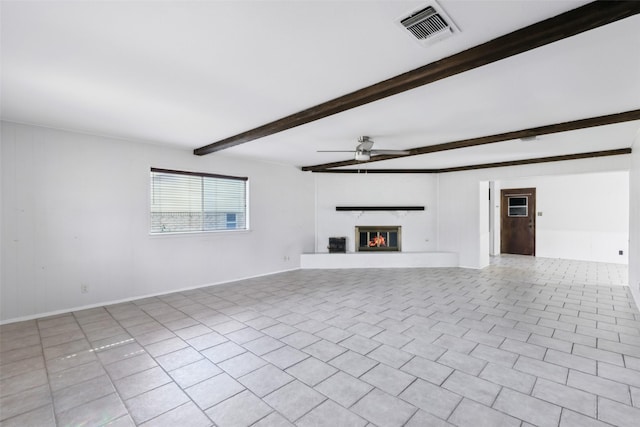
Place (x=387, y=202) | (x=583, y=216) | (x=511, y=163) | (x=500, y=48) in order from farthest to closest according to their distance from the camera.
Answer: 1. (x=583, y=216)
2. (x=387, y=202)
3. (x=511, y=163)
4. (x=500, y=48)

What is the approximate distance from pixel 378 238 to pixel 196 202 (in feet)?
14.8

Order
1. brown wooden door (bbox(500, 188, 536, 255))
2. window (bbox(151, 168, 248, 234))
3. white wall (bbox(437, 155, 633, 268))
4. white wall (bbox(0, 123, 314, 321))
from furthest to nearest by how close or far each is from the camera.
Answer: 1. brown wooden door (bbox(500, 188, 536, 255))
2. white wall (bbox(437, 155, 633, 268))
3. window (bbox(151, 168, 248, 234))
4. white wall (bbox(0, 123, 314, 321))

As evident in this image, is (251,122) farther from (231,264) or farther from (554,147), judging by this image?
(554,147)

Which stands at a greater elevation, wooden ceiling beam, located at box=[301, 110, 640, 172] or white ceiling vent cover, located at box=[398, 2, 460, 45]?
white ceiling vent cover, located at box=[398, 2, 460, 45]

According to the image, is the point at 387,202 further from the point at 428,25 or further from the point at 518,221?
the point at 428,25

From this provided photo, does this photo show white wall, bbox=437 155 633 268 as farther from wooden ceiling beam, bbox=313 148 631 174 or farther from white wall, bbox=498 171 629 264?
white wall, bbox=498 171 629 264

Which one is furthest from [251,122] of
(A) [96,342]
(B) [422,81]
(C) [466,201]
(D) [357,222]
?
(C) [466,201]

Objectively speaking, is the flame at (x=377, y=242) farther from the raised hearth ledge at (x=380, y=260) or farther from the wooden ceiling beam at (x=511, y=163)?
the wooden ceiling beam at (x=511, y=163)

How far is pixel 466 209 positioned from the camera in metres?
7.10

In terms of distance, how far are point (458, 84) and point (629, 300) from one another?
4653mm

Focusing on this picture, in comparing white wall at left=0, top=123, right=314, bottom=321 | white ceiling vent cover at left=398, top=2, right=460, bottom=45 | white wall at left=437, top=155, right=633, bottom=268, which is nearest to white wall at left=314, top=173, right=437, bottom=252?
white wall at left=437, top=155, right=633, bottom=268

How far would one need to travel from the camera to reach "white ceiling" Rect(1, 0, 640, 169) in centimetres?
163

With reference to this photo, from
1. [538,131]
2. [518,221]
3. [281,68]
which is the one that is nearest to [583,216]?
[518,221]

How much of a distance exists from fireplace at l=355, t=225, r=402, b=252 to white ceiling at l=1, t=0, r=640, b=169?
3867 millimetres
